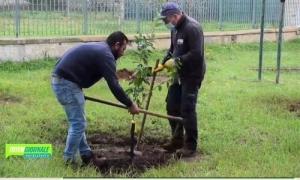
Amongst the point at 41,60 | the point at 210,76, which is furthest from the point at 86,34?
the point at 210,76

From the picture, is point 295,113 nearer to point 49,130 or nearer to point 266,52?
point 49,130

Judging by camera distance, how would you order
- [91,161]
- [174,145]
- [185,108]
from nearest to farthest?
[91,161] → [185,108] → [174,145]

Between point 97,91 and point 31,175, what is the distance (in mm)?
4026

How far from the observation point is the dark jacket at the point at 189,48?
20.6 ft

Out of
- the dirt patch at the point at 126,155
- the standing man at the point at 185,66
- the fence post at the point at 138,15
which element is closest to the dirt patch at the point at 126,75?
the fence post at the point at 138,15

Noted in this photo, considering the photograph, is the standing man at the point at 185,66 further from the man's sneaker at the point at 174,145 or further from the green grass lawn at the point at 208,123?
the green grass lawn at the point at 208,123

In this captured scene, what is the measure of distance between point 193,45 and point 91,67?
3.74 ft

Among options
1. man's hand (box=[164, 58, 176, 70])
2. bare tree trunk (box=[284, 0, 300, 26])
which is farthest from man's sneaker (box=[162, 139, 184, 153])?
bare tree trunk (box=[284, 0, 300, 26])

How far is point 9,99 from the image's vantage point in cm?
877

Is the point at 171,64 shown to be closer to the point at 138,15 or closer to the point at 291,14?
the point at 138,15

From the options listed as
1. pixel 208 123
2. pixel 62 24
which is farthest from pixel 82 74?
pixel 62 24

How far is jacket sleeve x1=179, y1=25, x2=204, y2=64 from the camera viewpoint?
247 inches

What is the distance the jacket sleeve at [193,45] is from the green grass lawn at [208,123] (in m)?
1.03

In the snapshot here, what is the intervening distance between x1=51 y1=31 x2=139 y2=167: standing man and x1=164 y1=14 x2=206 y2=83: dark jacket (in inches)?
30.7
